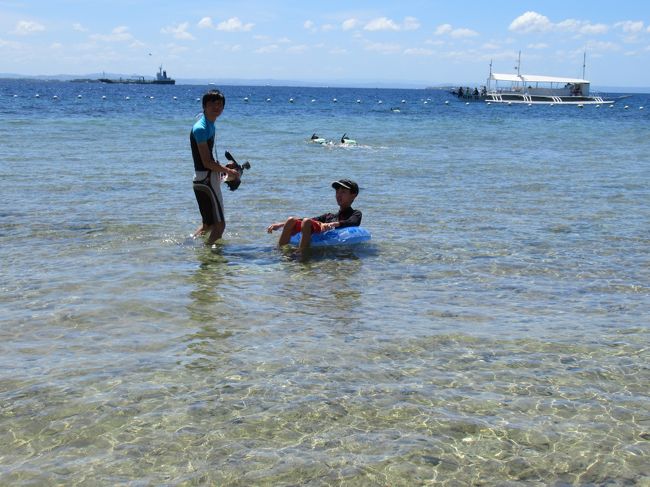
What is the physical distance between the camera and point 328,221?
11.1 metres

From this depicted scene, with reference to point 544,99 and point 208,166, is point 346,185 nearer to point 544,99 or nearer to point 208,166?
point 208,166

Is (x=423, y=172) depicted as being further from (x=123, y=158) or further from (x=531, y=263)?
(x=531, y=263)

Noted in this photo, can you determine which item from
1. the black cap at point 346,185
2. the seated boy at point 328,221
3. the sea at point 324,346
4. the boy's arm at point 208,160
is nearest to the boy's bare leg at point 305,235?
the seated boy at point 328,221

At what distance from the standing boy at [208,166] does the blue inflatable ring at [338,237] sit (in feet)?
4.09

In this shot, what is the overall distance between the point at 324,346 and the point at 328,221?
15.1 ft

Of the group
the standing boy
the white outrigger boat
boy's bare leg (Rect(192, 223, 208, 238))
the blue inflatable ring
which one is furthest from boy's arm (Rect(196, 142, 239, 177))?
the white outrigger boat

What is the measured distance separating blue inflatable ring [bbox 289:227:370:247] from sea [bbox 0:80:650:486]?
0.14 meters

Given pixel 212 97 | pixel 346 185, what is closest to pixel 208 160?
pixel 212 97

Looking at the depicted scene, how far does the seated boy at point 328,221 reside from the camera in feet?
34.6

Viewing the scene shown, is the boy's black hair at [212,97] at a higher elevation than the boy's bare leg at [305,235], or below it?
higher

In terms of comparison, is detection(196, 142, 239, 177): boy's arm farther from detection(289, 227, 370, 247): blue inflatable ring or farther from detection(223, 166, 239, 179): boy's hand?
detection(289, 227, 370, 247): blue inflatable ring

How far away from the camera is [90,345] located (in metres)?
6.61

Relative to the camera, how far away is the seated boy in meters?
10.5

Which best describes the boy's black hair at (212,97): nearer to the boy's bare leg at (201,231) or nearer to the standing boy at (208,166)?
the standing boy at (208,166)
